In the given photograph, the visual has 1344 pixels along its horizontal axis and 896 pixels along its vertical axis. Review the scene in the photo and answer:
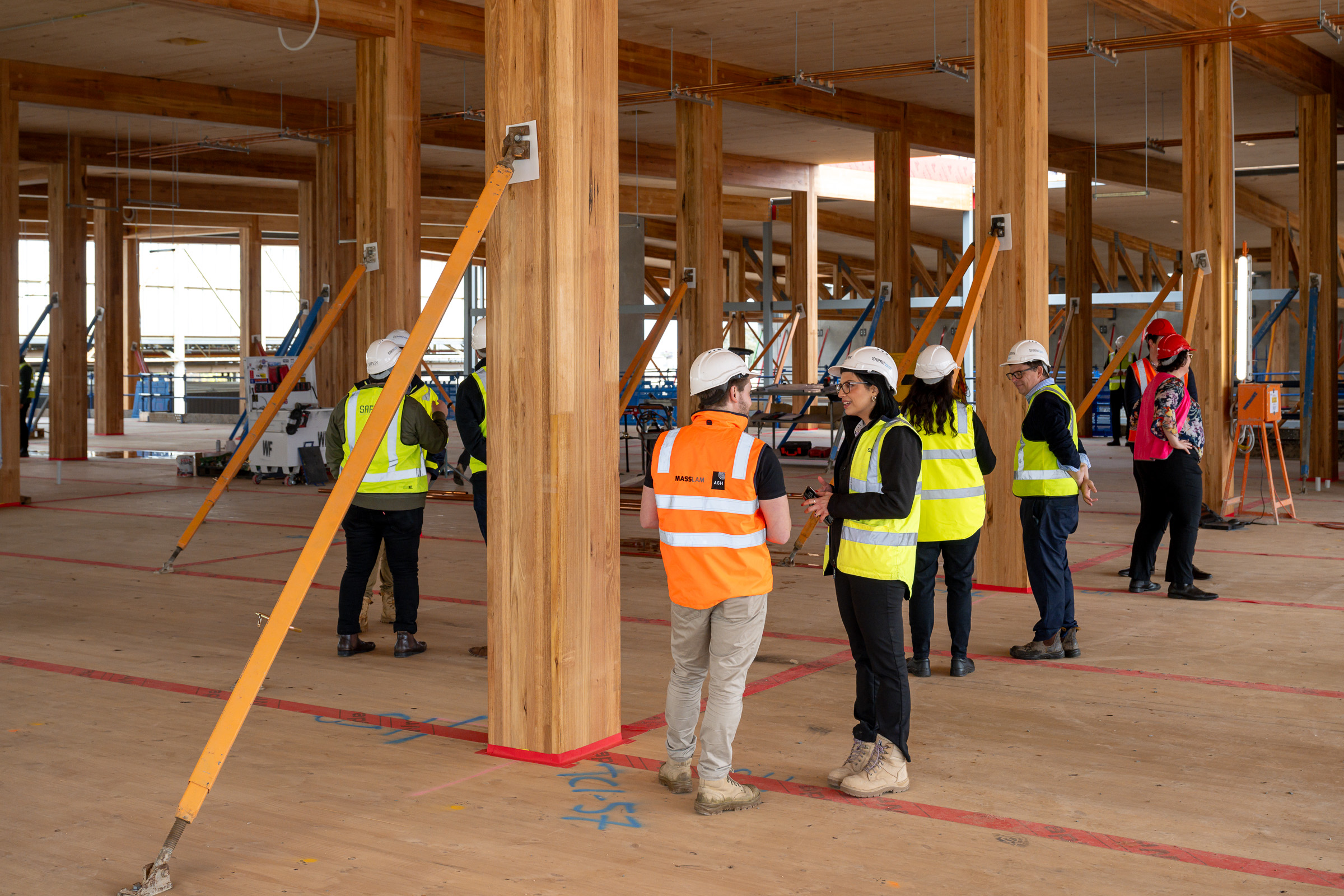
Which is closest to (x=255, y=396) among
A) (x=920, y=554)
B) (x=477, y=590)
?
(x=477, y=590)

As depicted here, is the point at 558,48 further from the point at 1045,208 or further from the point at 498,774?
the point at 1045,208

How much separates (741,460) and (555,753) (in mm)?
1451

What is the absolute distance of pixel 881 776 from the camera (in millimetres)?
4465

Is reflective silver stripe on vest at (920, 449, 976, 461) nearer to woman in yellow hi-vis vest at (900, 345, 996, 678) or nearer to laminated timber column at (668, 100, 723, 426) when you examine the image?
woman in yellow hi-vis vest at (900, 345, 996, 678)

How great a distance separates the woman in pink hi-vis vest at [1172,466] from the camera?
8133mm

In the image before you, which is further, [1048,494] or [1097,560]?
[1097,560]

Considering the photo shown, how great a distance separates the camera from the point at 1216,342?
1255cm

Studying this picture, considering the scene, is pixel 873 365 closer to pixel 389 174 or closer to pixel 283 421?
pixel 389 174

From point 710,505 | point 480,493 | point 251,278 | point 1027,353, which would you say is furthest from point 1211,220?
point 251,278

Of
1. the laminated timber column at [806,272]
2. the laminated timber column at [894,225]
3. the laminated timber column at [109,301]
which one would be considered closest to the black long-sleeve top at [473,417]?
the laminated timber column at [894,225]

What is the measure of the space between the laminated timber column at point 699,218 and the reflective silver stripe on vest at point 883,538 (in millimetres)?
9837

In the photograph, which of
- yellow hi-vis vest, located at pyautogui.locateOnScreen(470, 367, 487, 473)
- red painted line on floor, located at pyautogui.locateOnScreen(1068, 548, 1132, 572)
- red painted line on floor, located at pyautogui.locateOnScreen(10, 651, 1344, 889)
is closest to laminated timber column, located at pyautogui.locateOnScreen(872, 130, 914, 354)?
red painted line on floor, located at pyautogui.locateOnScreen(1068, 548, 1132, 572)

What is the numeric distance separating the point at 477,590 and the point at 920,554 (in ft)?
12.2

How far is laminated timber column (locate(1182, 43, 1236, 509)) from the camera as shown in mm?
12406
